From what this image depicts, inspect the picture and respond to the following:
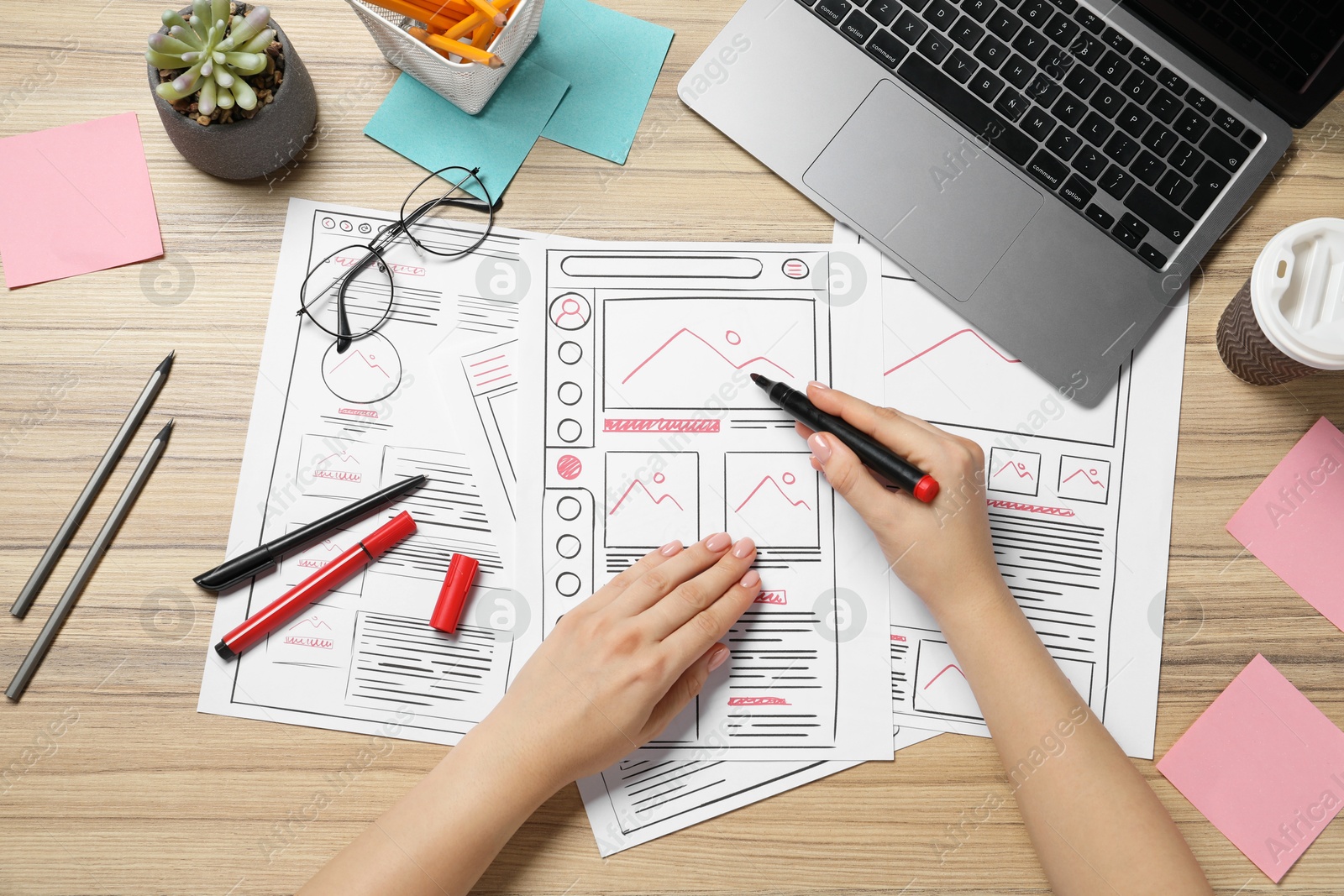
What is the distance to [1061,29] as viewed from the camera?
0.77m

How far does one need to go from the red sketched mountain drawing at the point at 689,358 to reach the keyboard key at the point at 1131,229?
343mm

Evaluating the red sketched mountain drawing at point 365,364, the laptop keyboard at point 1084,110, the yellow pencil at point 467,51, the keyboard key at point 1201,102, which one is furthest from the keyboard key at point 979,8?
the red sketched mountain drawing at point 365,364

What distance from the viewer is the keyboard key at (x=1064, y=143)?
774 mm

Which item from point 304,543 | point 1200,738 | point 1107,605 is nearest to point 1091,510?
point 1107,605

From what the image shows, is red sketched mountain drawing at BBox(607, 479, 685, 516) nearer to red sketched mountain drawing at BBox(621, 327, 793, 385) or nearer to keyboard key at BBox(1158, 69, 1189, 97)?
red sketched mountain drawing at BBox(621, 327, 793, 385)

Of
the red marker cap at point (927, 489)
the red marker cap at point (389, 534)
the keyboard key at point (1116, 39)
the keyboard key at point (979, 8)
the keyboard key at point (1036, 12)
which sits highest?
the keyboard key at point (1116, 39)

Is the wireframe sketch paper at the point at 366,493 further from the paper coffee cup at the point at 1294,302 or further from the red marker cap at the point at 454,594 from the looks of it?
the paper coffee cup at the point at 1294,302

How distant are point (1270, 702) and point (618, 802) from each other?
620mm

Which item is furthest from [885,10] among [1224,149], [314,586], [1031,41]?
[314,586]

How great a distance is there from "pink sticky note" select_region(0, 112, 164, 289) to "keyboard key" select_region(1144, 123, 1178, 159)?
965mm

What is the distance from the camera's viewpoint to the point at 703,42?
0.82 meters

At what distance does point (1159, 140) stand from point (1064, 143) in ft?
0.29

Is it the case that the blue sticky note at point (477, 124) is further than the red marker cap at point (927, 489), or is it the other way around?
the blue sticky note at point (477, 124)

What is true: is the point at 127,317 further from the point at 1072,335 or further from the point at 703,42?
the point at 1072,335
